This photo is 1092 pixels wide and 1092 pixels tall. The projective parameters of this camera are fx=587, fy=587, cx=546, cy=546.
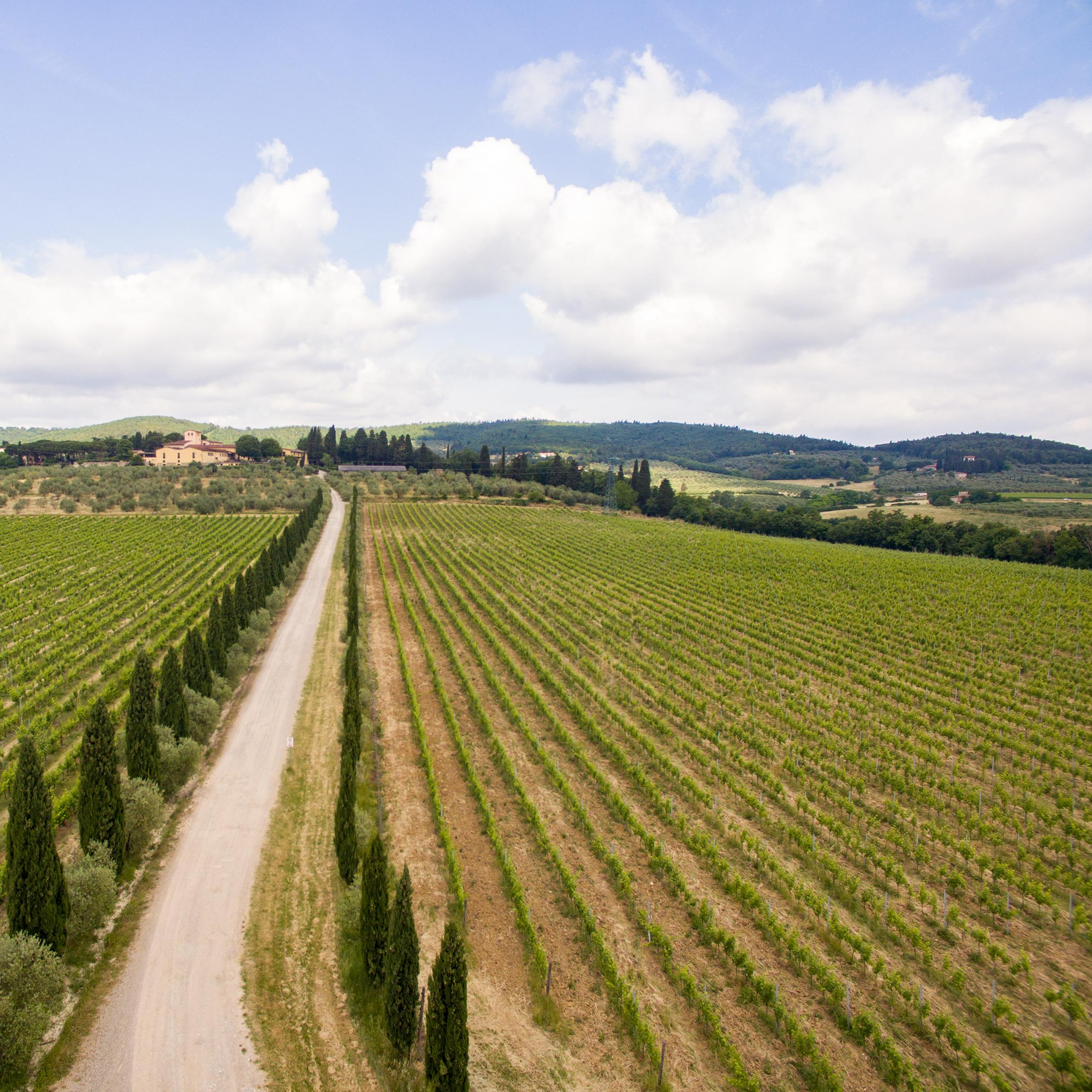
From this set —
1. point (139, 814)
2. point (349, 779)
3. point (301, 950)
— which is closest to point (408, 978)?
point (301, 950)

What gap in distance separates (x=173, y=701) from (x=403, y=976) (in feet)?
49.1

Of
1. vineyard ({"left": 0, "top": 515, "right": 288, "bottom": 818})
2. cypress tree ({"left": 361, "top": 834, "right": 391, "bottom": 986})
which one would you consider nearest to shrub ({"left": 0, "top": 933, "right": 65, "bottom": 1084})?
cypress tree ({"left": 361, "top": 834, "right": 391, "bottom": 986})

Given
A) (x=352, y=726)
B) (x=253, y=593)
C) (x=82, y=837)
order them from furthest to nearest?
(x=253, y=593), (x=352, y=726), (x=82, y=837)

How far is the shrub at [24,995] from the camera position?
10.0 metres

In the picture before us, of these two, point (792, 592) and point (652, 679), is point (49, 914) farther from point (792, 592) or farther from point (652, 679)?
point (792, 592)

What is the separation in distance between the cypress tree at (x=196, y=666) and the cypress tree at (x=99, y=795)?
9.45 meters

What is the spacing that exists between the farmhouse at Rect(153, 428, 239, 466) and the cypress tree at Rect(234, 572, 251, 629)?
10464 centimetres

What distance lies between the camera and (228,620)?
30.3 metres

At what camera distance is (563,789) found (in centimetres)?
1956

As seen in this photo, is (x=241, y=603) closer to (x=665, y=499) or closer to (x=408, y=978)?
(x=408, y=978)

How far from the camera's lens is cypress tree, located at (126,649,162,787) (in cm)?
1759

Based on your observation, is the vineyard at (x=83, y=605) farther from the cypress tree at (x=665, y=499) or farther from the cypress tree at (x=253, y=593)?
the cypress tree at (x=665, y=499)

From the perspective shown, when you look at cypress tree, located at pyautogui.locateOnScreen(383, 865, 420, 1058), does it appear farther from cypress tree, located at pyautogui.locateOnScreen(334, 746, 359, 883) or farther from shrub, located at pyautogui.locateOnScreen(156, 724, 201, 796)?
shrub, located at pyautogui.locateOnScreen(156, 724, 201, 796)

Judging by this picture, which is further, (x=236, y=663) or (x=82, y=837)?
(x=236, y=663)
